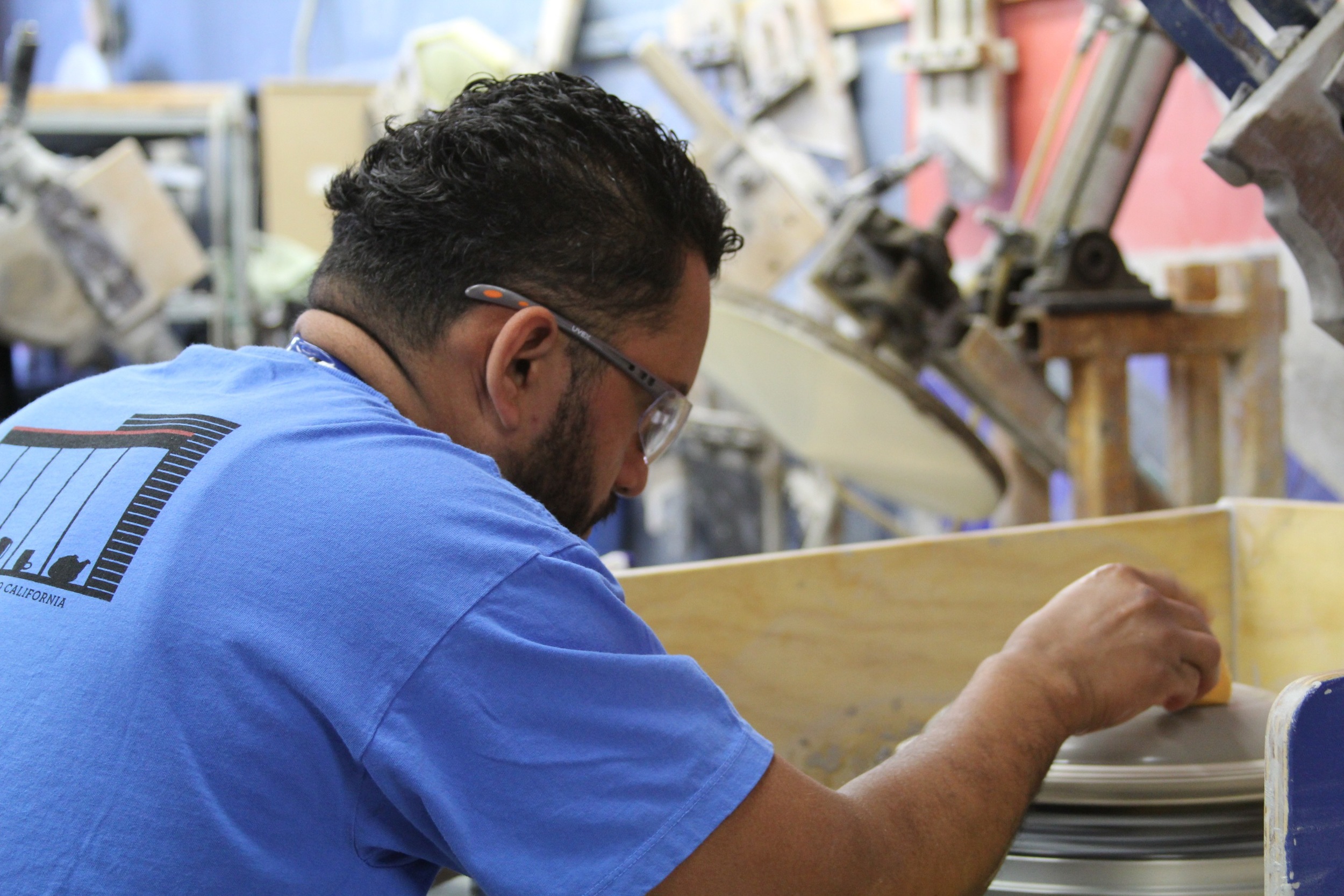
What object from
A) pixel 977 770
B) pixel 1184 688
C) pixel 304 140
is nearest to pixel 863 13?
pixel 304 140

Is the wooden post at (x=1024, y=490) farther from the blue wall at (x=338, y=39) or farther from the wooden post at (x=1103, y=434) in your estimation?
the blue wall at (x=338, y=39)

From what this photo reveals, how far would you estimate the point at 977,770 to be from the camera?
27.9 inches

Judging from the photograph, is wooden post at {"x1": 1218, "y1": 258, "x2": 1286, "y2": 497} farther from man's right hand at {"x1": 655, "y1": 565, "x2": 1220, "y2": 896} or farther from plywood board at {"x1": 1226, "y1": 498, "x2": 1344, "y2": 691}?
man's right hand at {"x1": 655, "y1": 565, "x2": 1220, "y2": 896}

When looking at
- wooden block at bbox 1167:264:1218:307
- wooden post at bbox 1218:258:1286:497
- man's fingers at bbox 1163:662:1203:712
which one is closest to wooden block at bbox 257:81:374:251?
wooden block at bbox 1167:264:1218:307

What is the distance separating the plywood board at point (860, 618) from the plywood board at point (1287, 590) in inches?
4.3

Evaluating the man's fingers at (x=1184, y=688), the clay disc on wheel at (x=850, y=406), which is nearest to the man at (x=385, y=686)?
the man's fingers at (x=1184, y=688)

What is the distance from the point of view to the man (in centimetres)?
57

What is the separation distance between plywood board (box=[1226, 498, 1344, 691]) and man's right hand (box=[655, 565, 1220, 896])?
353 millimetres

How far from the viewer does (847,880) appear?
62cm

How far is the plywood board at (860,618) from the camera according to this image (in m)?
1.17

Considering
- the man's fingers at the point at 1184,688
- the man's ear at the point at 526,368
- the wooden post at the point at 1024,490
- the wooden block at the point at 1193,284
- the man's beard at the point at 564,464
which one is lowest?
the wooden post at the point at 1024,490

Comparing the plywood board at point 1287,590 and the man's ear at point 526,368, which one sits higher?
the man's ear at point 526,368

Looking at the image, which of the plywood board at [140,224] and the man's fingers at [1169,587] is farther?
the plywood board at [140,224]

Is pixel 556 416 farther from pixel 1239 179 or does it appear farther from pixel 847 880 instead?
pixel 1239 179
